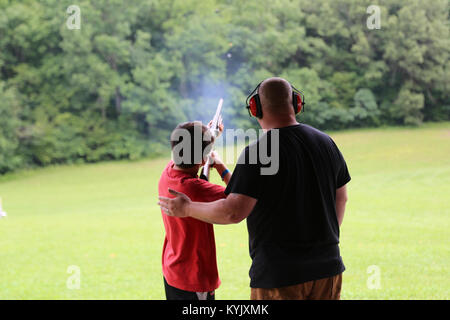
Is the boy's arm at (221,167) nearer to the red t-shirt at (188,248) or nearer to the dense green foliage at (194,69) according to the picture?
the red t-shirt at (188,248)

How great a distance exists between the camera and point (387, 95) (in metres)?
21.2

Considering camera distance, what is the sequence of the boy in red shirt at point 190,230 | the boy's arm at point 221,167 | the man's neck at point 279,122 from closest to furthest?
the man's neck at point 279,122, the boy in red shirt at point 190,230, the boy's arm at point 221,167

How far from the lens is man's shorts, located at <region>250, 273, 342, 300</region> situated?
5.15 feet

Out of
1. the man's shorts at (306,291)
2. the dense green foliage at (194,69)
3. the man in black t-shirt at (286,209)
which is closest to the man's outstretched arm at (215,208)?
the man in black t-shirt at (286,209)

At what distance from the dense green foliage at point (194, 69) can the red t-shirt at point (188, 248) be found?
17889 millimetres

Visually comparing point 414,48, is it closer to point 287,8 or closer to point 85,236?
point 287,8

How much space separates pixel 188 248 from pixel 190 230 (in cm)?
6

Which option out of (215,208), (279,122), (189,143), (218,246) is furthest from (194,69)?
(215,208)

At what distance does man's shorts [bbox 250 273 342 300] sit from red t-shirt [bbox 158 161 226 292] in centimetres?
25

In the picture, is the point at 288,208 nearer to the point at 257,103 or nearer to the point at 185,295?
the point at 257,103

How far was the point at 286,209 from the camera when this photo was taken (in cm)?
154

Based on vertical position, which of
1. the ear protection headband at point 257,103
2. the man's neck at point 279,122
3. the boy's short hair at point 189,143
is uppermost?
the ear protection headband at point 257,103

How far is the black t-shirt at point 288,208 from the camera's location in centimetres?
152
